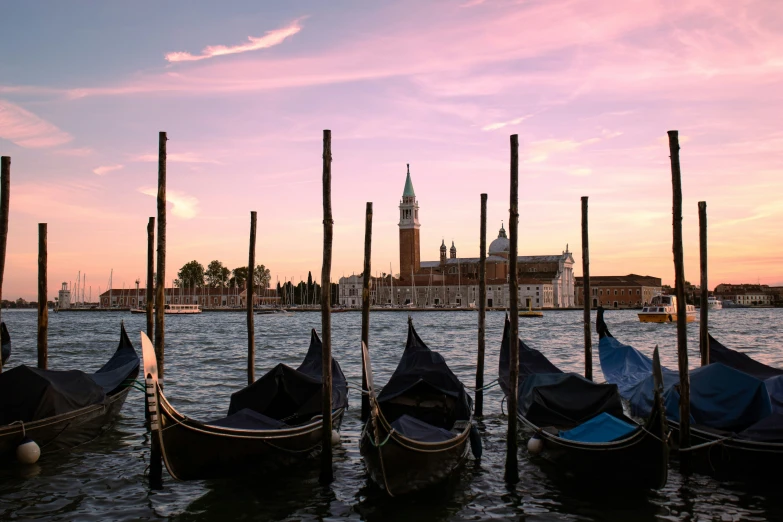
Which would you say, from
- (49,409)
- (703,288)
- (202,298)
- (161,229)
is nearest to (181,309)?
(202,298)

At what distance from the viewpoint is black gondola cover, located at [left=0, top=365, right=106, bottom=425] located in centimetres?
802

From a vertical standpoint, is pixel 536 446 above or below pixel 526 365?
below

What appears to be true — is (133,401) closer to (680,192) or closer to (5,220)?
(5,220)

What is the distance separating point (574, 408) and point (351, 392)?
6229 millimetres

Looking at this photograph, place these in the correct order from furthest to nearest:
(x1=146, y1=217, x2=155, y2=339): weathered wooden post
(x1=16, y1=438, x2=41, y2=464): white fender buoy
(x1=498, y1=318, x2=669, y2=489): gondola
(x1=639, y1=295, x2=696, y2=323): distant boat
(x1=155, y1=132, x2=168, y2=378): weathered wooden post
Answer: (x1=639, y1=295, x2=696, y2=323): distant boat → (x1=146, y1=217, x2=155, y2=339): weathered wooden post → (x1=155, y1=132, x2=168, y2=378): weathered wooden post → (x1=16, y1=438, x2=41, y2=464): white fender buoy → (x1=498, y1=318, x2=669, y2=489): gondola

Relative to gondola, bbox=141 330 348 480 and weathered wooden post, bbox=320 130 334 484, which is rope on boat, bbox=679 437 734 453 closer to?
weathered wooden post, bbox=320 130 334 484

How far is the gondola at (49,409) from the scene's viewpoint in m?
7.91

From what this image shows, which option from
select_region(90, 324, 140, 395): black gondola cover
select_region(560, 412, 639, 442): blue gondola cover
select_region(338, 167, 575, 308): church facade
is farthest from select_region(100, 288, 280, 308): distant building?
select_region(560, 412, 639, 442): blue gondola cover

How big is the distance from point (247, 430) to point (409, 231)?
89486 mm

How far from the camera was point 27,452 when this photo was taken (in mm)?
7789

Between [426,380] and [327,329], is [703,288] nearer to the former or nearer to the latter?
[426,380]

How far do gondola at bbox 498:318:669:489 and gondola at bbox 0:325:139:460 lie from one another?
536cm

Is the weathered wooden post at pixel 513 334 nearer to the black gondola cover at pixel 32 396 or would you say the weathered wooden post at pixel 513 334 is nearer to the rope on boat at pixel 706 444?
the rope on boat at pixel 706 444

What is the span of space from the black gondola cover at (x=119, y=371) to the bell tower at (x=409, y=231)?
83.9m
